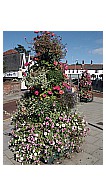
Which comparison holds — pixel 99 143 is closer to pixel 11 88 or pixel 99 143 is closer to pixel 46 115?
pixel 46 115

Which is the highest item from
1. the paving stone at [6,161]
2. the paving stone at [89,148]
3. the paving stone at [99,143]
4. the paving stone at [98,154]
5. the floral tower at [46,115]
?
the floral tower at [46,115]

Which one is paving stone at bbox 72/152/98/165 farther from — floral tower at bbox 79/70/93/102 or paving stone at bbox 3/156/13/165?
floral tower at bbox 79/70/93/102

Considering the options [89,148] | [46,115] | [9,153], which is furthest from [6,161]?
[89,148]

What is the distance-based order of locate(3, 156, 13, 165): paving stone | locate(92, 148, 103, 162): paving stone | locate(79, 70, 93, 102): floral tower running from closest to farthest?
locate(3, 156, 13, 165): paving stone < locate(92, 148, 103, 162): paving stone < locate(79, 70, 93, 102): floral tower

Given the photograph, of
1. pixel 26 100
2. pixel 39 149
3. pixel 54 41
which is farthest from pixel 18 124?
pixel 54 41

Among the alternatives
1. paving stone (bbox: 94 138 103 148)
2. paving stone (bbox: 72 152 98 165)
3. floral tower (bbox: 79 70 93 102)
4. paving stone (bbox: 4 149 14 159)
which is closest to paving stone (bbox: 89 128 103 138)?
paving stone (bbox: 94 138 103 148)

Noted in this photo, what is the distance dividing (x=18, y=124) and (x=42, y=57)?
150 centimetres

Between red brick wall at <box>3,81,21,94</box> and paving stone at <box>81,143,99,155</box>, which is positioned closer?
paving stone at <box>81,143,99,155</box>

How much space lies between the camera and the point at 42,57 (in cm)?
388

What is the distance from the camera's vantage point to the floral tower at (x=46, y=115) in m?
3.44

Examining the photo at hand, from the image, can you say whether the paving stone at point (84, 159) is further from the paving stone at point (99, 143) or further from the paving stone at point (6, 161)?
the paving stone at point (6, 161)

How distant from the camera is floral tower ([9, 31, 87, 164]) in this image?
11.3 feet

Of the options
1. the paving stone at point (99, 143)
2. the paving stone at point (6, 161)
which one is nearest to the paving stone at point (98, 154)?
the paving stone at point (99, 143)
